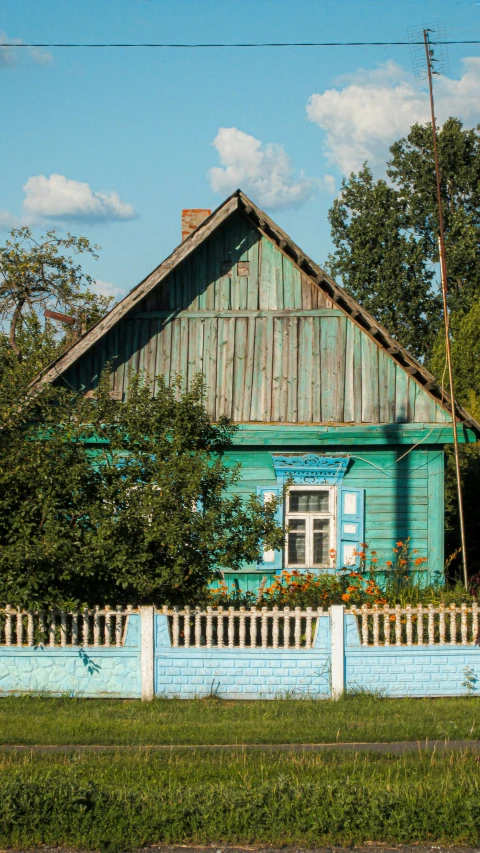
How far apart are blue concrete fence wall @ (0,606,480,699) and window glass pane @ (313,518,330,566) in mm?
4352

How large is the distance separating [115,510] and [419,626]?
11.4 feet

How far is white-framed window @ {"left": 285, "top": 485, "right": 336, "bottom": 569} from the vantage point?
14.2m

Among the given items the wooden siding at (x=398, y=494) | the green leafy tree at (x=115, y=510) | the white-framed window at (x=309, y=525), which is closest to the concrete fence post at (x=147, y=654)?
the green leafy tree at (x=115, y=510)

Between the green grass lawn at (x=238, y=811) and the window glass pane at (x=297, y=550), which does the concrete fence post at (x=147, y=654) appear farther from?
the window glass pane at (x=297, y=550)

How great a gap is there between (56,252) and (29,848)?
991 inches

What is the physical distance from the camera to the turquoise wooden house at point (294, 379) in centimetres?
1398

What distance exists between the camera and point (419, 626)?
984cm

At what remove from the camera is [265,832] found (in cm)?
589

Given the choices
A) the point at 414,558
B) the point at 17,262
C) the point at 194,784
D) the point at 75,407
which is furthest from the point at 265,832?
the point at 17,262

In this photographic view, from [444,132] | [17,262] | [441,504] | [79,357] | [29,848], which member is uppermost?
[444,132]

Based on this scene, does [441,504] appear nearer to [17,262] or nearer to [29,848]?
[29,848]

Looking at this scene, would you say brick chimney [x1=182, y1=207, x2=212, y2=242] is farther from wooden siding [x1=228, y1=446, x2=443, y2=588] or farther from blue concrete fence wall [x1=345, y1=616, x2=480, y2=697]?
blue concrete fence wall [x1=345, y1=616, x2=480, y2=697]

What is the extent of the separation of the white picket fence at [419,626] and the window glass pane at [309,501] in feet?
13.8

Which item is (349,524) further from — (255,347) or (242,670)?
(242,670)
